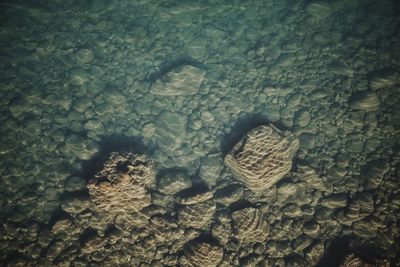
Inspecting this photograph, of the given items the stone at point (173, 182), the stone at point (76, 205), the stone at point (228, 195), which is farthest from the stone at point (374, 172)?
the stone at point (76, 205)

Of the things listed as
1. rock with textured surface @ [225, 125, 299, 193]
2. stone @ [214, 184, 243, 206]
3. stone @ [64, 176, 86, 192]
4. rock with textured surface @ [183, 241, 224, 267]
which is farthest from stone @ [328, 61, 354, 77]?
stone @ [64, 176, 86, 192]

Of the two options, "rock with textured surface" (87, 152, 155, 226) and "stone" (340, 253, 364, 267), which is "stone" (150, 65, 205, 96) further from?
"stone" (340, 253, 364, 267)

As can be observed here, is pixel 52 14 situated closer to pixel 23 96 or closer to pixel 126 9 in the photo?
pixel 126 9

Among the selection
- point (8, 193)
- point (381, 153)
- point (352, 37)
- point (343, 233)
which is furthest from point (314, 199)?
point (8, 193)

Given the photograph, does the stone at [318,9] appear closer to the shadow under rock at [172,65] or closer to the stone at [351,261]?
the shadow under rock at [172,65]

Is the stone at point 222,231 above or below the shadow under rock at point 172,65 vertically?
below
